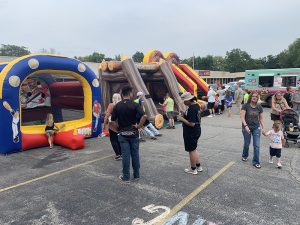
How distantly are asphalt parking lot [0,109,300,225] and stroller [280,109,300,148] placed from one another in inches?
16.4

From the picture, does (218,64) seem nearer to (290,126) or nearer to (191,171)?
(290,126)

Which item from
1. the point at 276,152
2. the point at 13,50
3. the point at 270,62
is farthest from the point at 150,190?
the point at 13,50

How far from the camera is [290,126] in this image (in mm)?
7676

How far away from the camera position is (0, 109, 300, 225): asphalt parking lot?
381cm

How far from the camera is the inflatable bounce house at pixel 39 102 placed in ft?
23.4

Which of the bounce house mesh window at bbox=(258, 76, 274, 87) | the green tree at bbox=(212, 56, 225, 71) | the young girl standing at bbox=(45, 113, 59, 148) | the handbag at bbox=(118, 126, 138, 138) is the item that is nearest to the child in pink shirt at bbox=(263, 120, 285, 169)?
the handbag at bbox=(118, 126, 138, 138)

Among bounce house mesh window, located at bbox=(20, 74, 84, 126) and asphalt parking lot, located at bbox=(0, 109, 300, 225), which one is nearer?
asphalt parking lot, located at bbox=(0, 109, 300, 225)

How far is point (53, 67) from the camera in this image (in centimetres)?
823

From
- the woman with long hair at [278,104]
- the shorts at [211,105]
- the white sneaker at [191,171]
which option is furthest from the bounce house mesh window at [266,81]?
the white sneaker at [191,171]

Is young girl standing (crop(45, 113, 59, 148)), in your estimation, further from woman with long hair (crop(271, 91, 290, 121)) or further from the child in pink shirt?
woman with long hair (crop(271, 91, 290, 121))

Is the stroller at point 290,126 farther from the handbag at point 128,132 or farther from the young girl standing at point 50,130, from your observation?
the young girl standing at point 50,130

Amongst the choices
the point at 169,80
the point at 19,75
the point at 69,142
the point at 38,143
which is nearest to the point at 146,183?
the point at 69,142

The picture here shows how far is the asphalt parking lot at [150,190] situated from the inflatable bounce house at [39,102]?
502 mm

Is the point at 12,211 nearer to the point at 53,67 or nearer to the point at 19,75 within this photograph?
the point at 19,75
